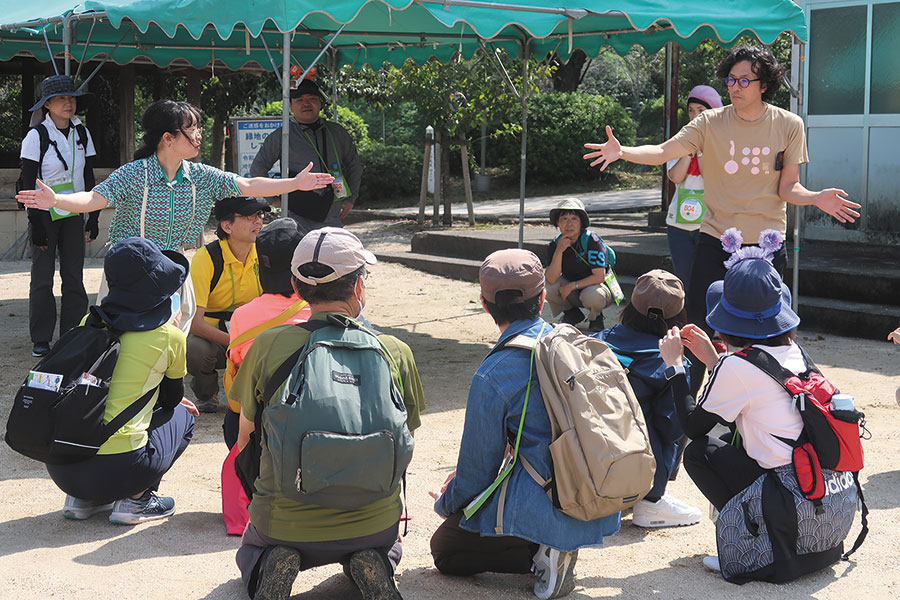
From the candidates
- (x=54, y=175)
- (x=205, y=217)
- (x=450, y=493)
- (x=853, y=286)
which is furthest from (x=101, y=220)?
(x=450, y=493)

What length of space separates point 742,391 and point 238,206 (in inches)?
126

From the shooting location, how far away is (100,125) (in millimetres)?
14648

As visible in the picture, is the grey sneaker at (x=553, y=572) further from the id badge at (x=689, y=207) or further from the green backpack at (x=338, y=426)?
the id badge at (x=689, y=207)

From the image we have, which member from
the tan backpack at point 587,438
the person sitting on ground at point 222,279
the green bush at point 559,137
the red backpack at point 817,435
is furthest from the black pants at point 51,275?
the green bush at point 559,137

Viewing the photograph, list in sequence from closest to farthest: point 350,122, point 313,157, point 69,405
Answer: point 69,405, point 313,157, point 350,122

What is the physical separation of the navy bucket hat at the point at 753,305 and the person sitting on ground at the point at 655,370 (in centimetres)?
45

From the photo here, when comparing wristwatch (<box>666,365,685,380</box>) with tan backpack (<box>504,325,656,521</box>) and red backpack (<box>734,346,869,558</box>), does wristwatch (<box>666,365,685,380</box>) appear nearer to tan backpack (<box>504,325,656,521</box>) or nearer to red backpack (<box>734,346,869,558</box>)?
red backpack (<box>734,346,869,558</box>)

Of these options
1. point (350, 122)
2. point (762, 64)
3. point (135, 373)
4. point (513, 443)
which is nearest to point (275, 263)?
point (135, 373)

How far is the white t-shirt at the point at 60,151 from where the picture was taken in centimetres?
691

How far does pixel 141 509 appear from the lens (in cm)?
404

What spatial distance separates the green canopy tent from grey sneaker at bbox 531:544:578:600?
3.61 metres

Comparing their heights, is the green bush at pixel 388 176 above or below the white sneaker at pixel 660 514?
above

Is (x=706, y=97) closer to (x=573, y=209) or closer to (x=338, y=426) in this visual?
(x=573, y=209)

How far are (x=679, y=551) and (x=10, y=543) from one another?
8.27ft
